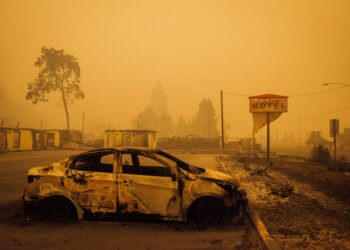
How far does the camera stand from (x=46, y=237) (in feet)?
13.8


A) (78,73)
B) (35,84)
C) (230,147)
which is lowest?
(230,147)

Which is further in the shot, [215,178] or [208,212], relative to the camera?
[215,178]

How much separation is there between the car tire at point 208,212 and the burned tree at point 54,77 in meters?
46.9

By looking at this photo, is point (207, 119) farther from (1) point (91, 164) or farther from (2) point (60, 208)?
(2) point (60, 208)

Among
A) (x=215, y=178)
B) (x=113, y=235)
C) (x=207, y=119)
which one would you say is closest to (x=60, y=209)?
(x=113, y=235)

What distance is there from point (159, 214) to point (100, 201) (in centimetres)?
122

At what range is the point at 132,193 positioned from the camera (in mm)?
4738

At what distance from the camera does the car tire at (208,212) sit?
188 inches

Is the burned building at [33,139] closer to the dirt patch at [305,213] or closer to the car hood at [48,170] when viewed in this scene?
the car hood at [48,170]

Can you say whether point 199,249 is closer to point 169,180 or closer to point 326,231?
point 169,180

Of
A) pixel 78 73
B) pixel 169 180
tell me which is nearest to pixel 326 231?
pixel 169 180

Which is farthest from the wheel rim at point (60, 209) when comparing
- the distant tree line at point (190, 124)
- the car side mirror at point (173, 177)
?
the distant tree line at point (190, 124)

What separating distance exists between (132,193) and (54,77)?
51.2 meters

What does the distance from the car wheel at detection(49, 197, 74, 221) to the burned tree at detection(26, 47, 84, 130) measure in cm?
4548
